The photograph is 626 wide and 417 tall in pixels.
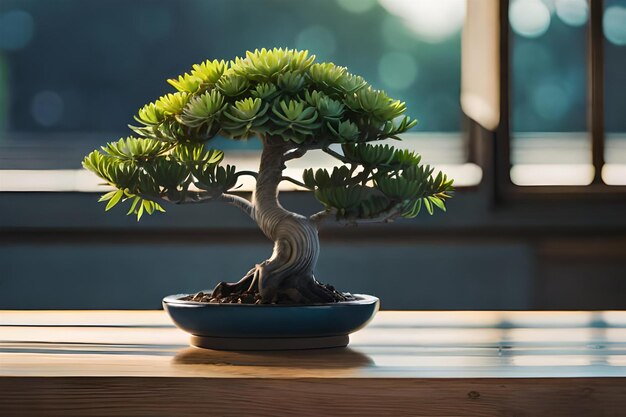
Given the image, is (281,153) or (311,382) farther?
(281,153)

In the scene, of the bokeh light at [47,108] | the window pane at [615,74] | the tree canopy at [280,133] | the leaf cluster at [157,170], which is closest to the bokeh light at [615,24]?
the window pane at [615,74]

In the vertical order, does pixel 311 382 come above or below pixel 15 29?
below

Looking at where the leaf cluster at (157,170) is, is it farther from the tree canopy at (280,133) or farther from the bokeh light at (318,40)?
the bokeh light at (318,40)

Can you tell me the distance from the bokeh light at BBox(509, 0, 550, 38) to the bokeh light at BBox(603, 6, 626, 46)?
16 cm

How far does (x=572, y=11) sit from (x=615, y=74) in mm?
207

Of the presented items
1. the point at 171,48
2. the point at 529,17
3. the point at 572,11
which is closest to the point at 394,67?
the point at 529,17

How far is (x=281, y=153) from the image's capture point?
3.12 ft

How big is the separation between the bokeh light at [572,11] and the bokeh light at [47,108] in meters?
1.37

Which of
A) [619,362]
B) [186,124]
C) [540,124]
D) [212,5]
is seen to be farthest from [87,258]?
[619,362]

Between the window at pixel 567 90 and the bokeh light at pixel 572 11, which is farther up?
the bokeh light at pixel 572 11

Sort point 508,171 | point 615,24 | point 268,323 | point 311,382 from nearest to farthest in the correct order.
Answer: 1. point 311,382
2. point 268,323
3. point 508,171
4. point 615,24

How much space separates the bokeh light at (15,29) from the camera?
239 centimetres

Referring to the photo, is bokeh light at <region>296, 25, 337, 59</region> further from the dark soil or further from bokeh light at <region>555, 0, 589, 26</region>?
the dark soil

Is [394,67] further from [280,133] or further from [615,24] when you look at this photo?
[280,133]
